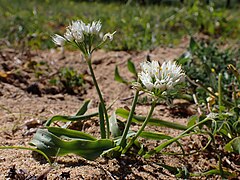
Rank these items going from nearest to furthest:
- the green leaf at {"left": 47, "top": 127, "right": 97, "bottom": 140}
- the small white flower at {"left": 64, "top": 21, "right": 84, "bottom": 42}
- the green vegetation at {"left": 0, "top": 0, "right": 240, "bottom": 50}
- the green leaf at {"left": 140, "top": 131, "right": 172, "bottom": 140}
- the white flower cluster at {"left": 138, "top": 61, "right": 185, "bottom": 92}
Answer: the white flower cluster at {"left": 138, "top": 61, "right": 185, "bottom": 92}
the small white flower at {"left": 64, "top": 21, "right": 84, "bottom": 42}
the green leaf at {"left": 47, "top": 127, "right": 97, "bottom": 140}
the green leaf at {"left": 140, "top": 131, "right": 172, "bottom": 140}
the green vegetation at {"left": 0, "top": 0, "right": 240, "bottom": 50}

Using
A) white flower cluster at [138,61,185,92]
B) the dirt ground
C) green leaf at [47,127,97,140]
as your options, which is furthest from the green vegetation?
white flower cluster at [138,61,185,92]

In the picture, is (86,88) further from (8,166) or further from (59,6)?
(59,6)

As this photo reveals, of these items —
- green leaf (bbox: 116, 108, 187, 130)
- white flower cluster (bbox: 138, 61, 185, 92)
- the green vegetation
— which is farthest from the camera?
the green vegetation

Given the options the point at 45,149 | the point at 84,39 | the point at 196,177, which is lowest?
the point at 196,177

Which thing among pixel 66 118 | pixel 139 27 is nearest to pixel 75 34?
pixel 66 118

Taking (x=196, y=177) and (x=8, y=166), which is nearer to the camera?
(x=8, y=166)

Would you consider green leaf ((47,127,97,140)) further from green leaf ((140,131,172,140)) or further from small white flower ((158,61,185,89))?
small white flower ((158,61,185,89))

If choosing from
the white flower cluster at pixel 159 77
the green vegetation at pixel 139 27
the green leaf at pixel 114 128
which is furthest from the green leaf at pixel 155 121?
the green vegetation at pixel 139 27

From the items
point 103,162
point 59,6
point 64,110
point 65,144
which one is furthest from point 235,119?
point 59,6
